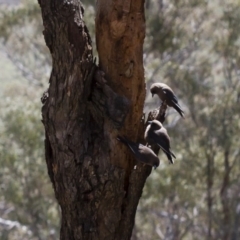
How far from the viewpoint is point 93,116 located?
346 cm

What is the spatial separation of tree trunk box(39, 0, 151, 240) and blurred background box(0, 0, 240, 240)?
6286 millimetres

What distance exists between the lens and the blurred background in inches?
402

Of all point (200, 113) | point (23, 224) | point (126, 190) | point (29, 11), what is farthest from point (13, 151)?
point (126, 190)

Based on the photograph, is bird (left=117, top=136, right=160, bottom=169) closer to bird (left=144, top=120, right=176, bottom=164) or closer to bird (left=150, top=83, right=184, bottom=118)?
bird (left=144, top=120, right=176, bottom=164)

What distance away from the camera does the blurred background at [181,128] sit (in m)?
10.2

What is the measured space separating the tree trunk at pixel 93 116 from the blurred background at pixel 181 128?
6.29 meters

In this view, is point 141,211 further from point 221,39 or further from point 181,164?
point 221,39

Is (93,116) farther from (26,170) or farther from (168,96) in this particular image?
(26,170)

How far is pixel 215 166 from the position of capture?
11047mm

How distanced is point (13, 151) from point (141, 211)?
2694 millimetres

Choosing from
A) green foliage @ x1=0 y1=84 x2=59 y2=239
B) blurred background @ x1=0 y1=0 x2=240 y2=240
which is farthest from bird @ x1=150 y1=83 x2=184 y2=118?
blurred background @ x1=0 y1=0 x2=240 y2=240

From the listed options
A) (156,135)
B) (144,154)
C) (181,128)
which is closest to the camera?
(144,154)

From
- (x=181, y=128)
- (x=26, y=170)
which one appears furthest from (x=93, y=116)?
(x=181, y=128)

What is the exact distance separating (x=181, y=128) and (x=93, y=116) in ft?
24.7
